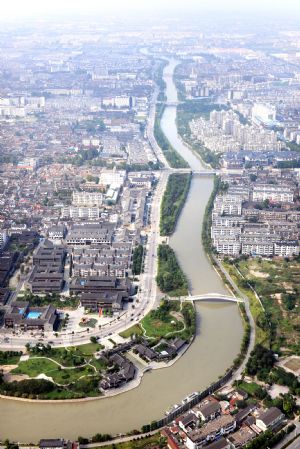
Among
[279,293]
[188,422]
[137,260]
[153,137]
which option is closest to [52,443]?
[188,422]

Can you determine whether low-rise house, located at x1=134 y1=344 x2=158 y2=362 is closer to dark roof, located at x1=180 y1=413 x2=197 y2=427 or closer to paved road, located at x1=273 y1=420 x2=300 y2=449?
dark roof, located at x1=180 y1=413 x2=197 y2=427

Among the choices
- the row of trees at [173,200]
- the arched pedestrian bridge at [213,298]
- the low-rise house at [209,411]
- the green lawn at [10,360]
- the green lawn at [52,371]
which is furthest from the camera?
the row of trees at [173,200]

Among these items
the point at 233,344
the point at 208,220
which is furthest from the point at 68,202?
the point at 233,344

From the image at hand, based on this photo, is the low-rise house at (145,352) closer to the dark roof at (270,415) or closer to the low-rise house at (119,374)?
the low-rise house at (119,374)

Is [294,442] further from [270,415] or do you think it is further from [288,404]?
[288,404]

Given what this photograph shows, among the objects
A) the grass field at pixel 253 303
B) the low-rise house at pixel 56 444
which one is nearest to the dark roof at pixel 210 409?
the low-rise house at pixel 56 444
